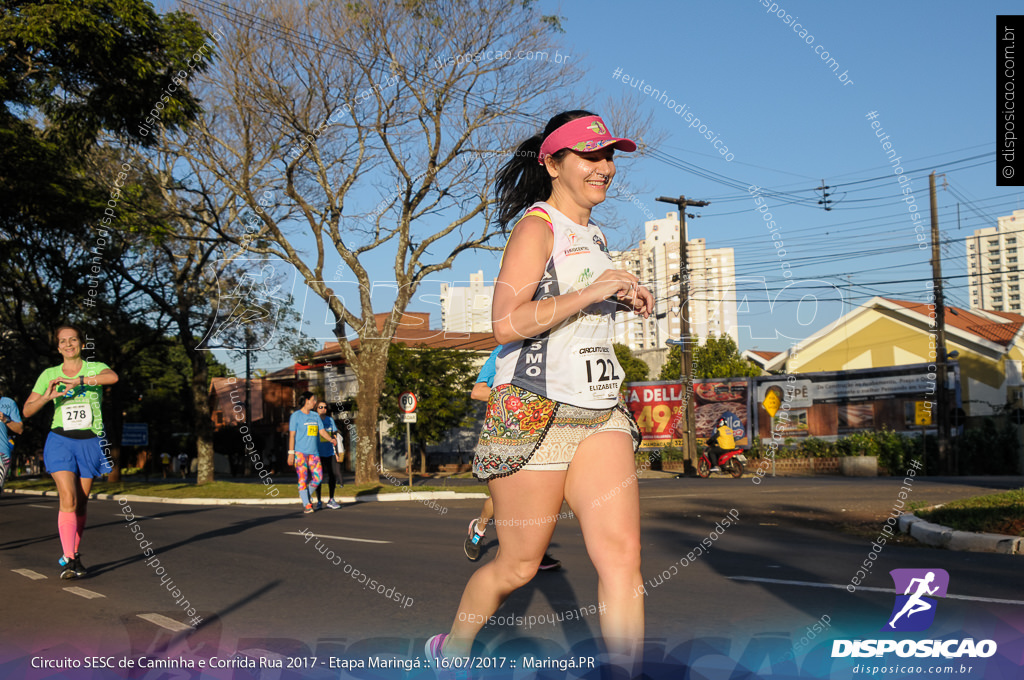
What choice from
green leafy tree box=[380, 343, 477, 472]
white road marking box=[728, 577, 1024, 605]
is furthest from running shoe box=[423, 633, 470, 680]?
green leafy tree box=[380, 343, 477, 472]

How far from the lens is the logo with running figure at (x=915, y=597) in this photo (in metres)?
4.37

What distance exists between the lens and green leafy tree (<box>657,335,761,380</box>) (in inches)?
2337

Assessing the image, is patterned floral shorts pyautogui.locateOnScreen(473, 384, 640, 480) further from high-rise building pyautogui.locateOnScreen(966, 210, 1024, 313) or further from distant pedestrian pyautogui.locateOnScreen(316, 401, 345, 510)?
high-rise building pyautogui.locateOnScreen(966, 210, 1024, 313)

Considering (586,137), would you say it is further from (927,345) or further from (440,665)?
(927,345)

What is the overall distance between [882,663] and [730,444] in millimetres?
24266

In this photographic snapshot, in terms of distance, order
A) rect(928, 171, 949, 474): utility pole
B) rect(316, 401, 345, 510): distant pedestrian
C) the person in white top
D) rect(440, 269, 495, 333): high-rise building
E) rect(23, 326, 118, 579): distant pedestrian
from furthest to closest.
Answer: rect(928, 171, 949, 474): utility pole → rect(316, 401, 345, 510): distant pedestrian → rect(440, 269, 495, 333): high-rise building → rect(23, 326, 118, 579): distant pedestrian → the person in white top

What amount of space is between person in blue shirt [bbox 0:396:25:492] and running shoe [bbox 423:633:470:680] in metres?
6.62

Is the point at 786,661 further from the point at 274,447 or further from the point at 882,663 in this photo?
the point at 274,447

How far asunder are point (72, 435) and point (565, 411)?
539 centimetres

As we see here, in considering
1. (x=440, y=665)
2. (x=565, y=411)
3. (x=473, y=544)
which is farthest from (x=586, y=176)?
(x=473, y=544)

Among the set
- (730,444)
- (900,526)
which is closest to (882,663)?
(900,526)

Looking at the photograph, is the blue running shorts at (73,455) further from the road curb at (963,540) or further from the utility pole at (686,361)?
the utility pole at (686,361)

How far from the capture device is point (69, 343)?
6855 mm

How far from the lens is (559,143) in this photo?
307 cm
